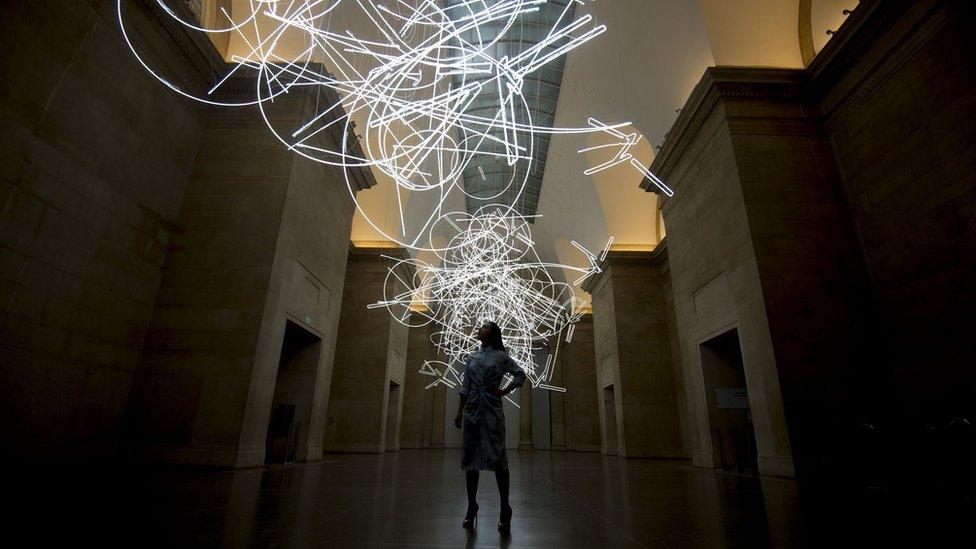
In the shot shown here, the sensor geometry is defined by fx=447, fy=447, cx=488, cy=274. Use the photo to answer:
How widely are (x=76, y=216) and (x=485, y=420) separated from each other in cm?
636

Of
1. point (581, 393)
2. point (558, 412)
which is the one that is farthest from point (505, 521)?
point (558, 412)

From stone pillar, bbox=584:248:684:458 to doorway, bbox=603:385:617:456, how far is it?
979mm

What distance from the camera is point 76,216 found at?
5949 millimetres

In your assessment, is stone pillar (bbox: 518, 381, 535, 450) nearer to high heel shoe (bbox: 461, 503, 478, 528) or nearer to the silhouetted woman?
the silhouetted woman

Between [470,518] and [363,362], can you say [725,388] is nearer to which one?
[470,518]

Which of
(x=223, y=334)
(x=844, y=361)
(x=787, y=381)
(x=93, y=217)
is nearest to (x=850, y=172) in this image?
(x=844, y=361)

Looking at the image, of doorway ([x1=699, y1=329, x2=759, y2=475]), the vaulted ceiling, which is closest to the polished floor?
doorway ([x1=699, y1=329, x2=759, y2=475])

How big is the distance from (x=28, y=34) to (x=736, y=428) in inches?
506

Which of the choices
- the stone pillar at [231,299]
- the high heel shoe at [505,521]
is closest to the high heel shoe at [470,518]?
the high heel shoe at [505,521]

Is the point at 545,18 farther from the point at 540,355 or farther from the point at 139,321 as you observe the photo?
the point at 540,355

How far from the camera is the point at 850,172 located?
26.1ft

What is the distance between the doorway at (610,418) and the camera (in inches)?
659

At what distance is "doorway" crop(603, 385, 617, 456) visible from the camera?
1675 centimetres

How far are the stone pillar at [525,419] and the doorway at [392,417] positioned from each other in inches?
409
